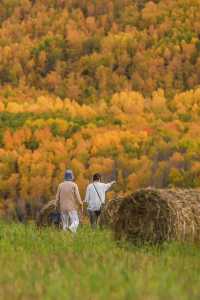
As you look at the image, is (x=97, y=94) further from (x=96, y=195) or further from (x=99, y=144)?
(x=96, y=195)

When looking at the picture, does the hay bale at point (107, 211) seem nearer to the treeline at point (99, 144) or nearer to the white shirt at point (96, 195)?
the white shirt at point (96, 195)

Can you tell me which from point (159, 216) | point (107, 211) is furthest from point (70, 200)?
point (159, 216)

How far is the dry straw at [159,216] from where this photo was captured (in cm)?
1562

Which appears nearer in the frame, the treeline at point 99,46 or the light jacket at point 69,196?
the light jacket at point 69,196

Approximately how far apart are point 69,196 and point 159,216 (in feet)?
12.2

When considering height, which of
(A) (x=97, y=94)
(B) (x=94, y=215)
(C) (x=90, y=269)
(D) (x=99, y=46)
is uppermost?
(D) (x=99, y=46)

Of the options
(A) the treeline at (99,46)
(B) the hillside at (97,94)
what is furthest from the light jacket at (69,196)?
(A) the treeline at (99,46)

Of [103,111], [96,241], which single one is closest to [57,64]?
[103,111]

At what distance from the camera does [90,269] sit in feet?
35.8

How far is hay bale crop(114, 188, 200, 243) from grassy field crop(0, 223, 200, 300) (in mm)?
389

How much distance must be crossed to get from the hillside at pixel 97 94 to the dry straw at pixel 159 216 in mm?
63345

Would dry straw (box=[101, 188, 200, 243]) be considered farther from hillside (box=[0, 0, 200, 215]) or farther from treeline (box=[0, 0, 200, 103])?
treeline (box=[0, 0, 200, 103])

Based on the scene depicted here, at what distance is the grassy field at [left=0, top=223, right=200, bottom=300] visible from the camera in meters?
9.12

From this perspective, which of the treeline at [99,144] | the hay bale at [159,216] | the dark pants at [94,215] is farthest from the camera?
the treeline at [99,144]
